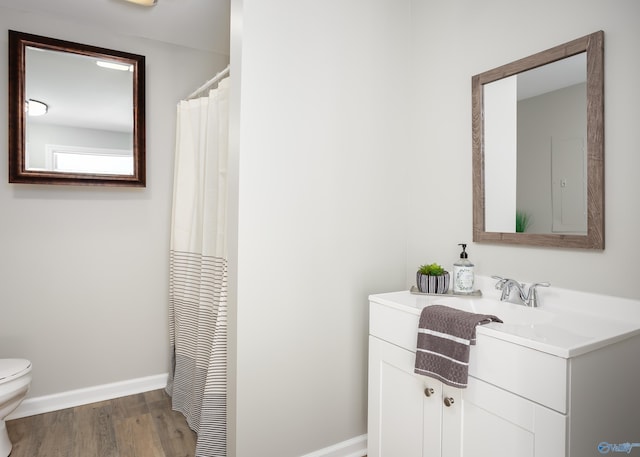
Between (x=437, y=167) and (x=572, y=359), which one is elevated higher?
(x=437, y=167)

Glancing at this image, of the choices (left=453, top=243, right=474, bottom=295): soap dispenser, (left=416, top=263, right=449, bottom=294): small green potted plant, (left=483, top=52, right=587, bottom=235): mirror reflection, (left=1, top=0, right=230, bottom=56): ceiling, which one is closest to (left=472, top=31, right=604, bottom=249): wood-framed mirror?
(left=483, top=52, right=587, bottom=235): mirror reflection

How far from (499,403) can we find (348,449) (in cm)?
101

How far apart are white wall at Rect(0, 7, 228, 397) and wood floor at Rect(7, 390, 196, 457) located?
0.20 m

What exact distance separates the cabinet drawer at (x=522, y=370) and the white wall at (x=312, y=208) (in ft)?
2.58

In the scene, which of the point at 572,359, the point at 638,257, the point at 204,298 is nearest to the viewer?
the point at 572,359

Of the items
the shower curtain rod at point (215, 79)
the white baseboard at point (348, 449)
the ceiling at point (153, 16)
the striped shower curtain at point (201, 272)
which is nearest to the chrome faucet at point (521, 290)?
the white baseboard at point (348, 449)

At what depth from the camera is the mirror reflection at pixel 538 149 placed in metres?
1.48

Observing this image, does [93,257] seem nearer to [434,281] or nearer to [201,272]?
[201,272]

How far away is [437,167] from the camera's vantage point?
2.03 meters

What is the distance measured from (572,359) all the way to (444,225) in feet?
3.34

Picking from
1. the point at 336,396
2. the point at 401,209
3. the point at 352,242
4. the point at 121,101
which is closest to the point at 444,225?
the point at 401,209

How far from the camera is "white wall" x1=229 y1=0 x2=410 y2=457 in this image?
5.50ft

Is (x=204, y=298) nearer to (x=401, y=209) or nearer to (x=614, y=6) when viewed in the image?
(x=401, y=209)

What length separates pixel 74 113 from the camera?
247 cm
